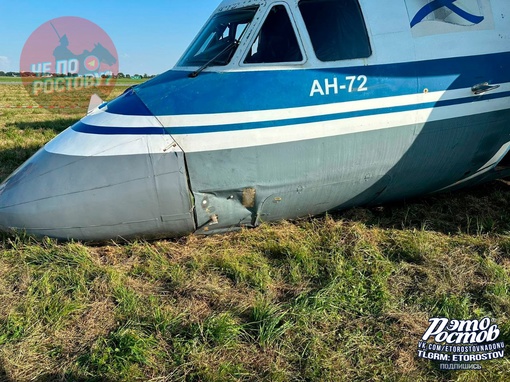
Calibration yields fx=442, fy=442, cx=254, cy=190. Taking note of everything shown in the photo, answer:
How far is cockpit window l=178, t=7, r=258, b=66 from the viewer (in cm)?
489

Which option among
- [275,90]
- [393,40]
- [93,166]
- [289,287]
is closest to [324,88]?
[275,90]

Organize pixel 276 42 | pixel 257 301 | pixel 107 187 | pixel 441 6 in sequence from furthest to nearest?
pixel 441 6 → pixel 276 42 → pixel 107 187 → pixel 257 301

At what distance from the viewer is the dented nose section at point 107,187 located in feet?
14.4

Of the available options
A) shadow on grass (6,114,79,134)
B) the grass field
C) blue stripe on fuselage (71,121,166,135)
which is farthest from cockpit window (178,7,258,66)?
shadow on grass (6,114,79,134)

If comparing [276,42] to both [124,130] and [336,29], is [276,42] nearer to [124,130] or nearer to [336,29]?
[336,29]

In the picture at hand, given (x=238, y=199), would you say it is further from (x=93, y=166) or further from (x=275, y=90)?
(x=93, y=166)

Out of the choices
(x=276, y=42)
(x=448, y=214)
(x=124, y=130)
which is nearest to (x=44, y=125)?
(x=124, y=130)

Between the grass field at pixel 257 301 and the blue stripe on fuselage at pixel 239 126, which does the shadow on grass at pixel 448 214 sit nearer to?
the grass field at pixel 257 301

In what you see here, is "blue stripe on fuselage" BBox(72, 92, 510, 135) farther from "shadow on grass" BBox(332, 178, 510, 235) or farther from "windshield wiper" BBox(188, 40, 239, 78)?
"shadow on grass" BBox(332, 178, 510, 235)

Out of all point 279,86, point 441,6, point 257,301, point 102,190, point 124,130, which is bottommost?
point 257,301

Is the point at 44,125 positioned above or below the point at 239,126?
above

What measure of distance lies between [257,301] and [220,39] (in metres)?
3.09

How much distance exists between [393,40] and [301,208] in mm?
2137

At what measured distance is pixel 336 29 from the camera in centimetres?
488
